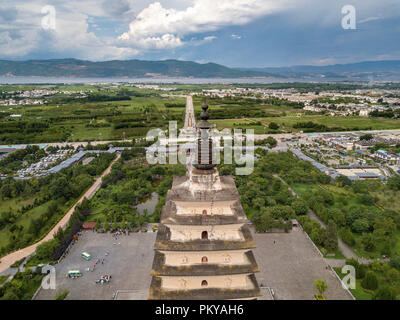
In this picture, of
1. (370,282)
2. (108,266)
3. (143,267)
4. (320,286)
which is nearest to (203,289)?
(320,286)

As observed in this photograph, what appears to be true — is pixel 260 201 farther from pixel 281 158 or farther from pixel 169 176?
pixel 281 158

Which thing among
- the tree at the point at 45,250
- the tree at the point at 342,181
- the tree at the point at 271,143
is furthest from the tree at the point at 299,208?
the tree at the point at 271,143

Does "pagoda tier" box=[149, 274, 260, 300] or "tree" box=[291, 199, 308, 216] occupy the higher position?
"pagoda tier" box=[149, 274, 260, 300]

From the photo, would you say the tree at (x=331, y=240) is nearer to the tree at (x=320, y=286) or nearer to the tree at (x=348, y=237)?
the tree at (x=348, y=237)

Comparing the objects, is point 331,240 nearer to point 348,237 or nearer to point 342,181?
point 348,237

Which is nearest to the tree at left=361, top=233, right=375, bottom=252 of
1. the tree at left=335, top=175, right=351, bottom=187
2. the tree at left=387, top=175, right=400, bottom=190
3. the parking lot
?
the tree at left=335, top=175, right=351, bottom=187

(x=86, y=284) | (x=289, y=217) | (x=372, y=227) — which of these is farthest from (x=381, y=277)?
Answer: (x=86, y=284)

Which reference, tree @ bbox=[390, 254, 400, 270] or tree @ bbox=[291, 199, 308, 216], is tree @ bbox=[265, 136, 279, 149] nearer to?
tree @ bbox=[291, 199, 308, 216]
